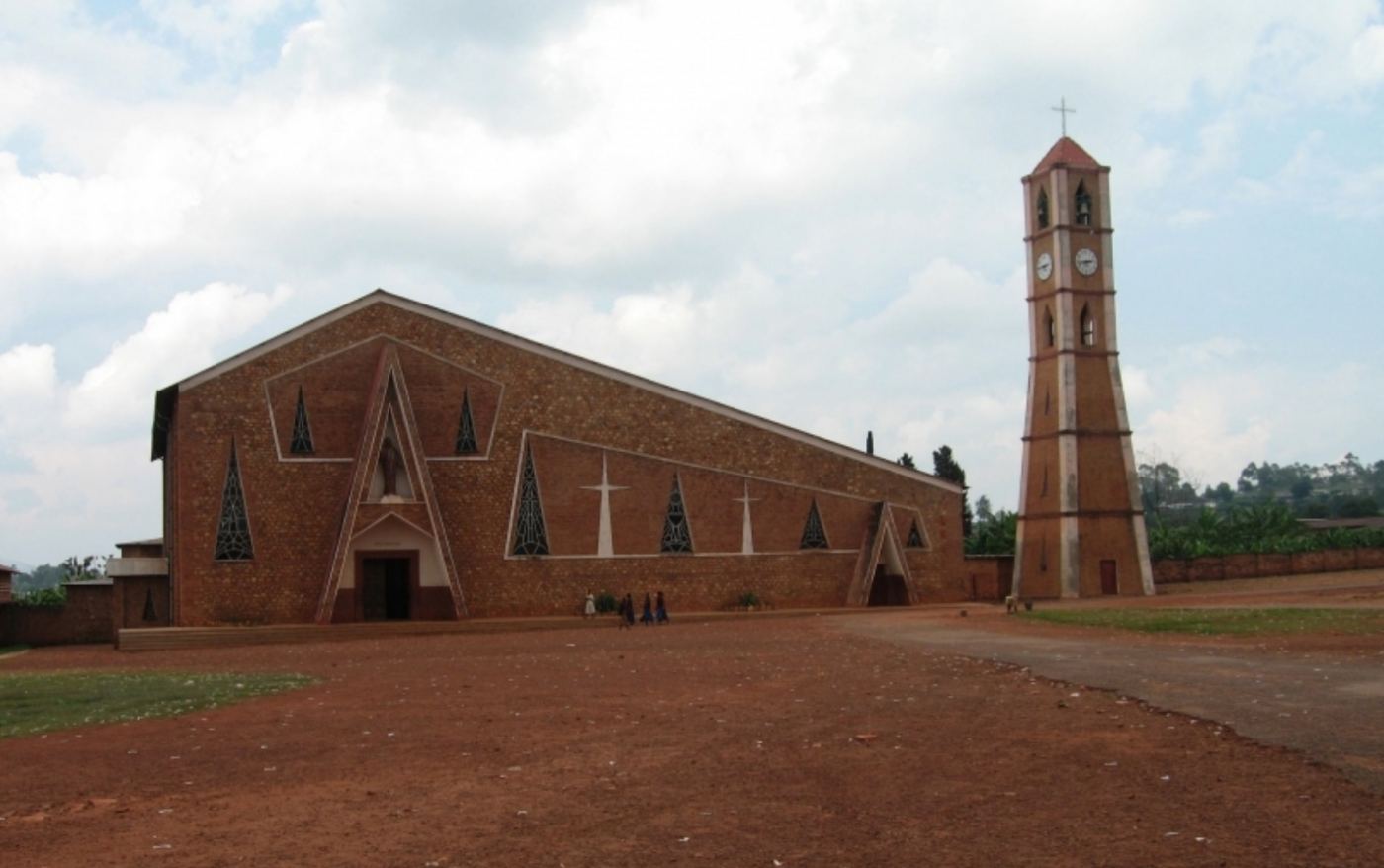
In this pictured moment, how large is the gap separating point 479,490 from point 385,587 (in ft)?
12.3

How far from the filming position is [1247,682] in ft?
53.2

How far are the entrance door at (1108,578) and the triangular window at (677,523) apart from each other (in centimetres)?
1636

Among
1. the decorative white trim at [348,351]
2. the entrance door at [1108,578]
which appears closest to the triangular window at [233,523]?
the decorative white trim at [348,351]

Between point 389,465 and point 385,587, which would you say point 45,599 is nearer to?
point 385,587

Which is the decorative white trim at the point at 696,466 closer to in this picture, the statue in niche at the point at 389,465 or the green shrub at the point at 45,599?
the statue in niche at the point at 389,465

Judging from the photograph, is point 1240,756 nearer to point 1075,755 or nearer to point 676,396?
point 1075,755

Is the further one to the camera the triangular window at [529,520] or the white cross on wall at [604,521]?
the white cross on wall at [604,521]

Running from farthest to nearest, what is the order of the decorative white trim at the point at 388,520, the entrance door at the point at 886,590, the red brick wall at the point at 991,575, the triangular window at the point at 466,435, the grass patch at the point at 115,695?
the red brick wall at the point at 991,575 → the entrance door at the point at 886,590 → the triangular window at the point at 466,435 → the decorative white trim at the point at 388,520 → the grass patch at the point at 115,695

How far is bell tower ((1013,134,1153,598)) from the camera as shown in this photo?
163 feet

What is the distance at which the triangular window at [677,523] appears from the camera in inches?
1655

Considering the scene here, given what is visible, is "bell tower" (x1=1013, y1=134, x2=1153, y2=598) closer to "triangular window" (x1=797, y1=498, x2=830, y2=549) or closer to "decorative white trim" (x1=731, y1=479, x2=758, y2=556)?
"triangular window" (x1=797, y1=498, x2=830, y2=549)

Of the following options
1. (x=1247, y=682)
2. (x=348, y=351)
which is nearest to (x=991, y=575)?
(x=348, y=351)

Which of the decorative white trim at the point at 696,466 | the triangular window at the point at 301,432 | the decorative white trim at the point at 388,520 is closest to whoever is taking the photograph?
the decorative white trim at the point at 388,520

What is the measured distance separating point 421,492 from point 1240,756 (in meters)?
30.0
